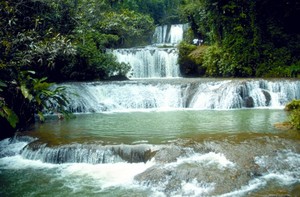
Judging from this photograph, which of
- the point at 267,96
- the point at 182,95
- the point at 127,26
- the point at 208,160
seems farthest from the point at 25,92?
the point at 127,26

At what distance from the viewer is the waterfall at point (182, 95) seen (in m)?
16.3

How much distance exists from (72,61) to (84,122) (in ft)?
22.4

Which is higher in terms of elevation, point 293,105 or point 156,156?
point 293,105

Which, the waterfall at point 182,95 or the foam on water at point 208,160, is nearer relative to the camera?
the foam on water at point 208,160

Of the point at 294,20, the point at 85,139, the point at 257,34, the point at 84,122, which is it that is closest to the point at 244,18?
the point at 257,34

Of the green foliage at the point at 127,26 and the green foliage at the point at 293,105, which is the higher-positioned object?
the green foliage at the point at 127,26

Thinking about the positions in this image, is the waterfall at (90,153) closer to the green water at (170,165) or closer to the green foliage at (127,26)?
the green water at (170,165)

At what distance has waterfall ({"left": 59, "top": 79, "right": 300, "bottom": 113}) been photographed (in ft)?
53.4

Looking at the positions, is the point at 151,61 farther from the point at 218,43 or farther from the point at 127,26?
the point at 127,26

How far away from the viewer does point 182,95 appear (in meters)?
17.3

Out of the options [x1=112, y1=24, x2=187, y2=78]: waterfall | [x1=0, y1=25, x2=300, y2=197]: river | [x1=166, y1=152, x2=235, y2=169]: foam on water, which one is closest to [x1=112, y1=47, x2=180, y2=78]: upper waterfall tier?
[x1=112, y1=24, x2=187, y2=78]: waterfall

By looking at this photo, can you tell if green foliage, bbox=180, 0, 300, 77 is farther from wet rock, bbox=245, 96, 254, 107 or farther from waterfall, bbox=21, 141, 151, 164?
waterfall, bbox=21, 141, 151, 164

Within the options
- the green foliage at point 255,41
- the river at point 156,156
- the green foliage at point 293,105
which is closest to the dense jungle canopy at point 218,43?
the green foliage at point 255,41

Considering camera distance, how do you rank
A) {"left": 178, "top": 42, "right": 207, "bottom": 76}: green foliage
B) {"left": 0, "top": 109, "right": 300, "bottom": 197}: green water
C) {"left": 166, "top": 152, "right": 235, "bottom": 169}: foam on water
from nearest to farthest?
1. {"left": 0, "top": 109, "right": 300, "bottom": 197}: green water
2. {"left": 166, "top": 152, "right": 235, "bottom": 169}: foam on water
3. {"left": 178, "top": 42, "right": 207, "bottom": 76}: green foliage
